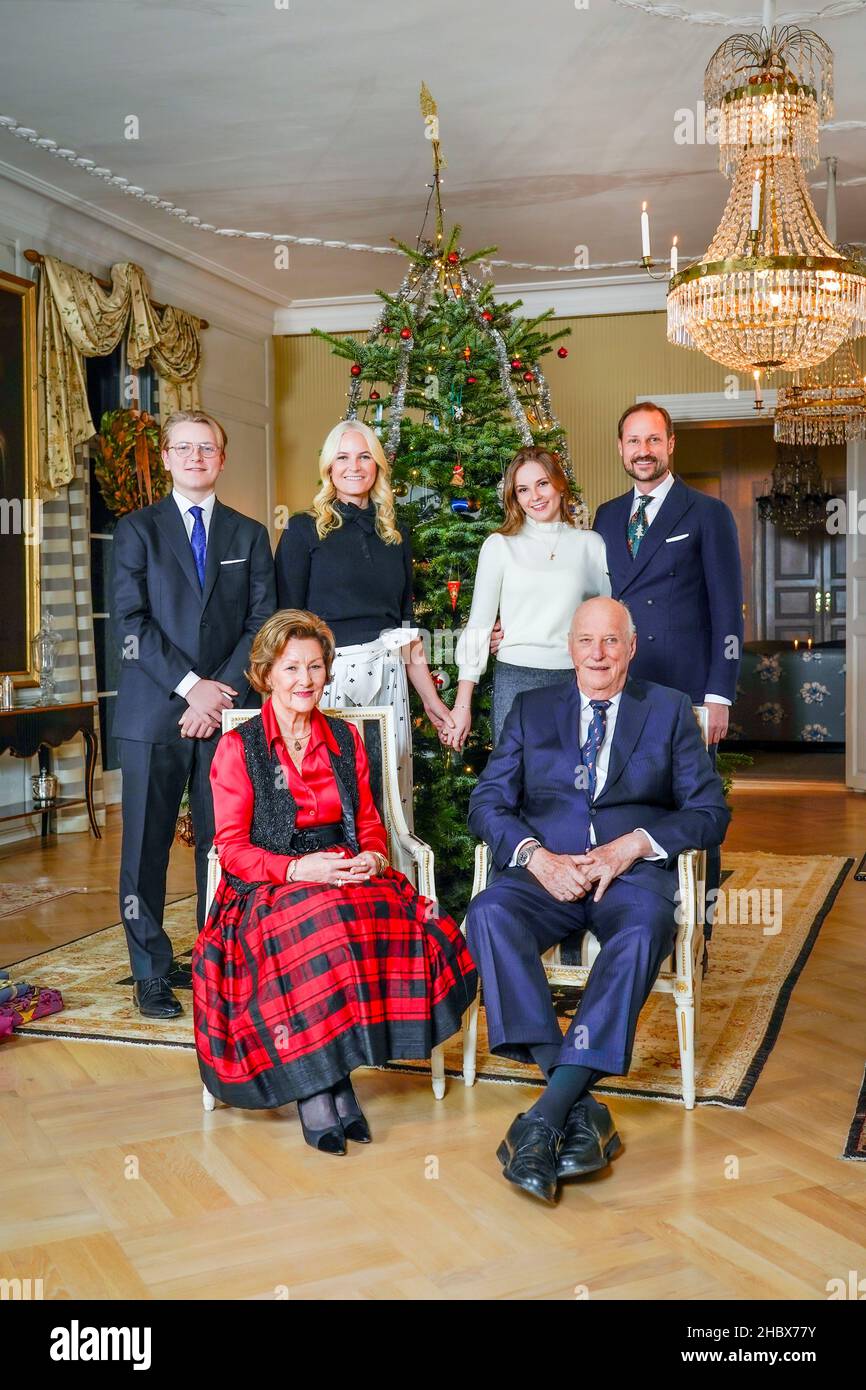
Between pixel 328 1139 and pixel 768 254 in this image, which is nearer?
pixel 328 1139

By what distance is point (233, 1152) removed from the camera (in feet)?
8.93

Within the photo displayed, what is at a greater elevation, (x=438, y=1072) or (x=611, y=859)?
(x=611, y=859)

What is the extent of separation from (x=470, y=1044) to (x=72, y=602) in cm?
463

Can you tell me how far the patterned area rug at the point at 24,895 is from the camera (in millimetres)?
5125

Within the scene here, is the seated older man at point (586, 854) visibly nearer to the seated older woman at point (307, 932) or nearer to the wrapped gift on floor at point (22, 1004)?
the seated older woman at point (307, 932)

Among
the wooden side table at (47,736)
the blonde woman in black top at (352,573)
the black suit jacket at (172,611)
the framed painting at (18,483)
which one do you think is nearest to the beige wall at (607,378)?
the framed painting at (18,483)

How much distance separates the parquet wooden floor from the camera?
2.15 m

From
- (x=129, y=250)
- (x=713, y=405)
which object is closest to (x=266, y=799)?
(x=129, y=250)

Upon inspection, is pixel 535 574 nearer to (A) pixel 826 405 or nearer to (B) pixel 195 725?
(B) pixel 195 725

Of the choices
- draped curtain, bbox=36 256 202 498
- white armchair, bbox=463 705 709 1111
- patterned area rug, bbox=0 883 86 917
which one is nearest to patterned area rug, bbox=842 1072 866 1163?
white armchair, bbox=463 705 709 1111

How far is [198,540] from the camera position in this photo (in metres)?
3.73

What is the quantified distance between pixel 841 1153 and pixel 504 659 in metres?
1.71

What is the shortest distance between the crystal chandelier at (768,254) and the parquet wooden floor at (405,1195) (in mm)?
2368

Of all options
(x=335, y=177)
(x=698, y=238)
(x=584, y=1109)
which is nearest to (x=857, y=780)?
(x=698, y=238)
